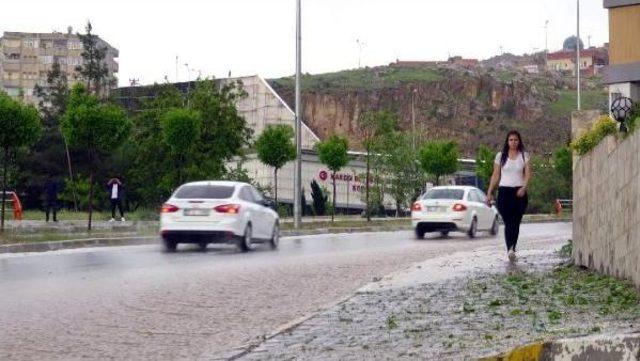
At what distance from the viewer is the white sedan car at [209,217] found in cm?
2519

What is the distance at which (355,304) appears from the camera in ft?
38.5

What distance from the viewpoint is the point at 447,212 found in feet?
108

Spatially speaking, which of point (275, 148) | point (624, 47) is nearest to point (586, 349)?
point (624, 47)

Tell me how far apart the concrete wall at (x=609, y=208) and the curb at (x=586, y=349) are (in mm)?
5068

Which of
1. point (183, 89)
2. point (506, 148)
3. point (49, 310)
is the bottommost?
point (49, 310)

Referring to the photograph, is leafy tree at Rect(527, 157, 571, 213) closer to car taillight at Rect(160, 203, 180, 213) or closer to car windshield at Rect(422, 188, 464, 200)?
car windshield at Rect(422, 188, 464, 200)

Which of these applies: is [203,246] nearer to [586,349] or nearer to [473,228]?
[473,228]

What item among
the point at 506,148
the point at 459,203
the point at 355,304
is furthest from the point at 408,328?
the point at 459,203

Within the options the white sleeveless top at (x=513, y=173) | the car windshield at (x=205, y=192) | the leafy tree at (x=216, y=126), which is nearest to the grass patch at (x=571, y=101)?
the leafy tree at (x=216, y=126)

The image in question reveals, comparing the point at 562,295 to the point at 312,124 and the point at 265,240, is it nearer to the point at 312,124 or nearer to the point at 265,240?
the point at 265,240

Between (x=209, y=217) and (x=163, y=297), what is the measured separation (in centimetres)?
1191

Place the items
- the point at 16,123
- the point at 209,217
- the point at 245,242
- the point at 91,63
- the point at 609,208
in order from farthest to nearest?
the point at 91,63 < the point at 16,123 < the point at 245,242 < the point at 209,217 < the point at 609,208

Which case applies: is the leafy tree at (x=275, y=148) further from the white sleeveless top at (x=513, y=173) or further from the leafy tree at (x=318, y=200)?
the white sleeveless top at (x=513, y=173)

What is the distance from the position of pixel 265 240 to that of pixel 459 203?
763cm
